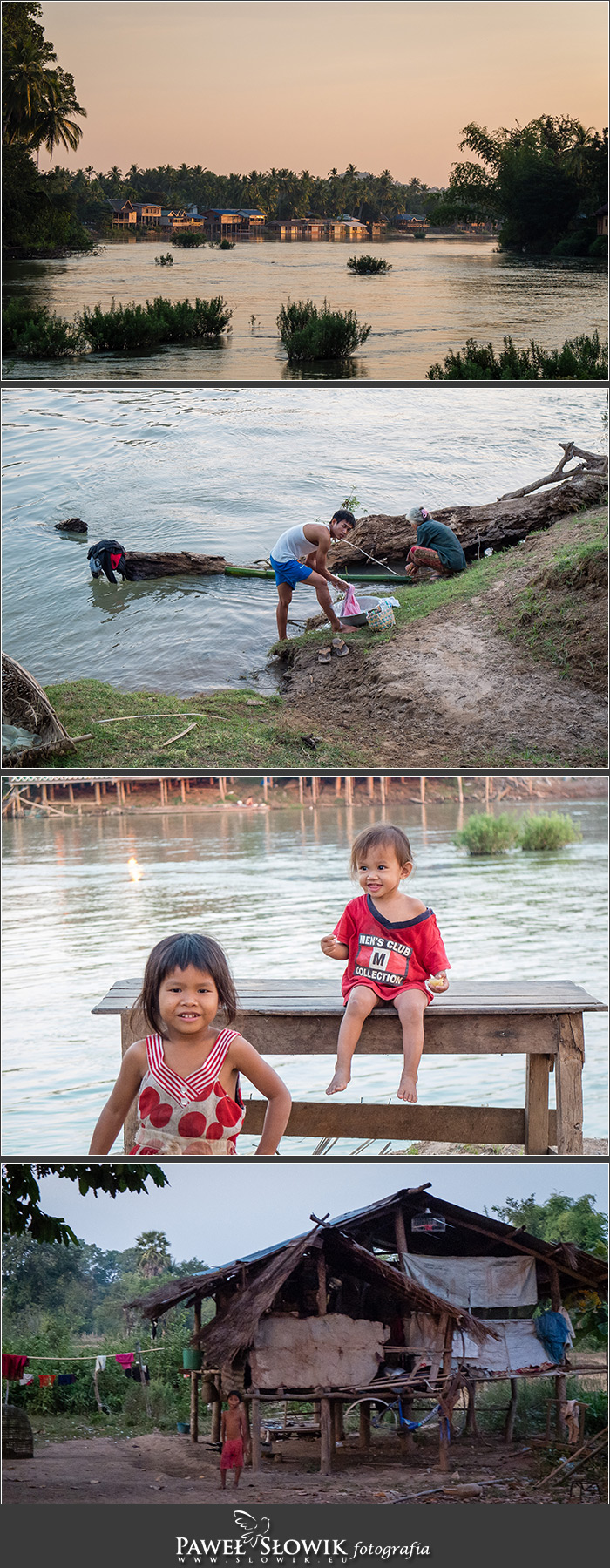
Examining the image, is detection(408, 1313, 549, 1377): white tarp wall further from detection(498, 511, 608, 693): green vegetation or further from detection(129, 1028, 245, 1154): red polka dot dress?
detection(498, 511, 608, 693): green vegetation

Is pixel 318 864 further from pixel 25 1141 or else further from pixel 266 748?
pixel 266 748

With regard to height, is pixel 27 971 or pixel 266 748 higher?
pixel 266 748

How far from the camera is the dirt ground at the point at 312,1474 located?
3342 mm

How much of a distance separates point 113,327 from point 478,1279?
4.62 metres

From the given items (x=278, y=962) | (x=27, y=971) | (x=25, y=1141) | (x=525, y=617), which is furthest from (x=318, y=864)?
(x=525, y=617)

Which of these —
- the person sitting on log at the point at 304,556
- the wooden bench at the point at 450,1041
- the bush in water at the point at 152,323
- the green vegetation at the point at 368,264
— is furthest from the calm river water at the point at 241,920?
the green vegetation at the point at 368,264

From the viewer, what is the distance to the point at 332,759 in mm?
5945

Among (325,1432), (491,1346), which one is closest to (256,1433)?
(325,1432)

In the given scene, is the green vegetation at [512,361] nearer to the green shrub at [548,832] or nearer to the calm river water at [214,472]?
the calm river water at [214,472]

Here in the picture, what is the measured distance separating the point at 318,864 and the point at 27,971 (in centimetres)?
376

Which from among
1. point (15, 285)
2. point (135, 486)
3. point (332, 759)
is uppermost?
point (15, 285)

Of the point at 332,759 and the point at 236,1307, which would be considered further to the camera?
the point at 332,759
